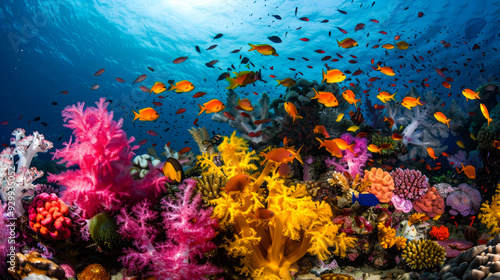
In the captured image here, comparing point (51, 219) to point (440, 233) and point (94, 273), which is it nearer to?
point (94, 273)

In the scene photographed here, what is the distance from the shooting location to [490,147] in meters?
7.39

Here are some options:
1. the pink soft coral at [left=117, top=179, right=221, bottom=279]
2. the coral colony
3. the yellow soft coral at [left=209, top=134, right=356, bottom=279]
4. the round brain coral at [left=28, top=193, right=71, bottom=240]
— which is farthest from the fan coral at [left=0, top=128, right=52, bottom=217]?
the yellow soft coral at [left=209, top=134, right=356, bottom=279]

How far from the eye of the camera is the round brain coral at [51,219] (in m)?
3.19

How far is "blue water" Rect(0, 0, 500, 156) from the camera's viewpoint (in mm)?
21859

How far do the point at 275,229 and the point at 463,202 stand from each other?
19.5ft

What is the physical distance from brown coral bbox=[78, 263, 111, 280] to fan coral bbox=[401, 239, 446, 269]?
16.3ft

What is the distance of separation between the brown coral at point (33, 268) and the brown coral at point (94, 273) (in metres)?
0.36

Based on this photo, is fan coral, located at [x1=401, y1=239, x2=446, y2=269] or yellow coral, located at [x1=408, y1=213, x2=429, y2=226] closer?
fan coral, located at [x1=401, y1=239, x2=446, y2=269]

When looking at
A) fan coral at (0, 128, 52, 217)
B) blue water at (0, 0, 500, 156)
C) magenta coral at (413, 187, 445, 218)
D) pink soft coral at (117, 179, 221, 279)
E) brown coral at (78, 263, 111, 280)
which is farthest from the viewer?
blue water at (0, 0, 500, 156)

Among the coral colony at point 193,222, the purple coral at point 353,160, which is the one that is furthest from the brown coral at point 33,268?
the purple coral at point 353,160

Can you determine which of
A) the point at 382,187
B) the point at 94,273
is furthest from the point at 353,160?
the point at 94,273

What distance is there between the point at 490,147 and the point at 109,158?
10.4m

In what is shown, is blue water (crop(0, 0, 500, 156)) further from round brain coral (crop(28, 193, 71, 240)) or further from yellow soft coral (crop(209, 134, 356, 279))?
yellow soft coral (crop(209, 134, 356, 279))

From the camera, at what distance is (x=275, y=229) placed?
3127mm
